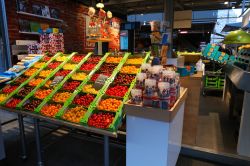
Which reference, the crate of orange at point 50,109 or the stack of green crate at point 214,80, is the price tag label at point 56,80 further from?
the stack of green crate at point 214,80

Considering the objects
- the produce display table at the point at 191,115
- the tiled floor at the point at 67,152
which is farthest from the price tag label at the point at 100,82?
the produce display table at the point at 191,115

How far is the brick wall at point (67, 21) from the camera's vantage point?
16.9 ft

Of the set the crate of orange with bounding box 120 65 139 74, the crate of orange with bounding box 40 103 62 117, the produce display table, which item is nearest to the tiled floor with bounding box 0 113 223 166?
the produce display table

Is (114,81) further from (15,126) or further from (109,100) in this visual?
(15,126)

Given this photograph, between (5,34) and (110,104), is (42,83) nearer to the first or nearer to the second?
(110,104)

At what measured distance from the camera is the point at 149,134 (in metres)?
1.79

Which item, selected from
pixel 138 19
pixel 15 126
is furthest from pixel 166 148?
pixel 138 19

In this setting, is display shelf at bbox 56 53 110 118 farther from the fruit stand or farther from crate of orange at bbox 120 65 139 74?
crate of orange at bbox 120 65 139 74

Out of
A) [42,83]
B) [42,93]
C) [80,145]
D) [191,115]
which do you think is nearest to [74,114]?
[42,93]

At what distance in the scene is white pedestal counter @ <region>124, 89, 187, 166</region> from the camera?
1.70m

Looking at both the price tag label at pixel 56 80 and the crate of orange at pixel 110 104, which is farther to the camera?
the price tag label at pixel 56 80

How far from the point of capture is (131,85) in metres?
2.27

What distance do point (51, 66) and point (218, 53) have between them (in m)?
4.47

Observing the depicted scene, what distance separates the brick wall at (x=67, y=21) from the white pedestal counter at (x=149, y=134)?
4.86 m
